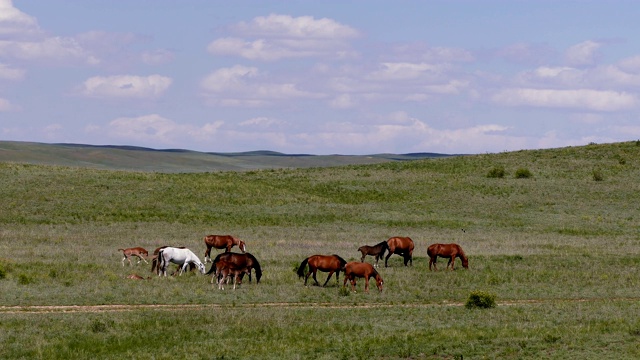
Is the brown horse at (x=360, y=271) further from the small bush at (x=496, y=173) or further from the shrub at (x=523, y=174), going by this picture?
the shrub at (x=523, y=174)

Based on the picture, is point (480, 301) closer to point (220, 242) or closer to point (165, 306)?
point (165, 306)

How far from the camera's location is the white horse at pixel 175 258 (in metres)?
34.7

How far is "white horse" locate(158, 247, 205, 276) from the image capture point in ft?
114

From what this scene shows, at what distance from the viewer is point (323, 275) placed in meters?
36.5

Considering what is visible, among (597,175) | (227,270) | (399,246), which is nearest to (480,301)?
(227,270)

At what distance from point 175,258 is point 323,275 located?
18.7 ft

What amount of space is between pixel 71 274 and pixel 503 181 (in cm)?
5908

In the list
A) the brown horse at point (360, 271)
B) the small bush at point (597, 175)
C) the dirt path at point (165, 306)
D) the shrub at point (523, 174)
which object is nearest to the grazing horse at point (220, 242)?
the brown horse at point (360, 271)

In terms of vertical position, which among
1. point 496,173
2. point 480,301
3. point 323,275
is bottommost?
point 323,275

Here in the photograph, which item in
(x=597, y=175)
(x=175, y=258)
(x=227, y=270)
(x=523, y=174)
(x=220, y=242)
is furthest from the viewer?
(x=523, y=174)

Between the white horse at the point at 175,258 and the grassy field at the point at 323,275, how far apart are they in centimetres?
58

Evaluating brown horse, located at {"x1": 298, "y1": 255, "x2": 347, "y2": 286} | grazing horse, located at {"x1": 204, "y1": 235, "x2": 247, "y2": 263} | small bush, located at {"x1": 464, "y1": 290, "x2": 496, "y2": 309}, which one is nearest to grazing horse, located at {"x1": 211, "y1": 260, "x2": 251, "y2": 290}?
brown horse, located at {"x1": 298, "y1": 255, "x2": 347, "y2": 286}

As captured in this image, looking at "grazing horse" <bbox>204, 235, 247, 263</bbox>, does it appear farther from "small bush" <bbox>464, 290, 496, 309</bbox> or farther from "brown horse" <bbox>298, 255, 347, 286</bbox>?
"small bush" <bbox>464, 290, 496, 309</bbox>

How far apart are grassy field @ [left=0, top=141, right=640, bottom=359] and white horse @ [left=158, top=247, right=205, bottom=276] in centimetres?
58
